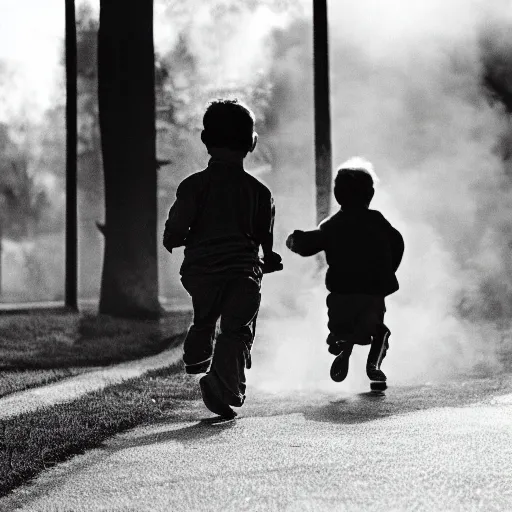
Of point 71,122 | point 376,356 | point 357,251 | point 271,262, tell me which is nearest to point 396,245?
point 357,251

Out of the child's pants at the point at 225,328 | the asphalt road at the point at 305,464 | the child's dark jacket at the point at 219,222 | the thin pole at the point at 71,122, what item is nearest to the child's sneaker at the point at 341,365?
the asphalt road at the point at 305,464

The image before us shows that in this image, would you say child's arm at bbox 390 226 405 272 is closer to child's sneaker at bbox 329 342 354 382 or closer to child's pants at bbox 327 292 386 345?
child's pants at bbox 327 292 386 345

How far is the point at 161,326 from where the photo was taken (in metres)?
13.8

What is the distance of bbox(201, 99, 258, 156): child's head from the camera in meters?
6.16

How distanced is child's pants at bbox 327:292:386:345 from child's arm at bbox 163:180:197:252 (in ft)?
5.54

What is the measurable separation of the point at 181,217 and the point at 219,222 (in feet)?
0.70

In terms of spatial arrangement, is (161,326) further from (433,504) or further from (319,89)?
(433,504)

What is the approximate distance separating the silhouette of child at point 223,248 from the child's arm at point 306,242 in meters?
0.89

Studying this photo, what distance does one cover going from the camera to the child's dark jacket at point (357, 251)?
7.39m

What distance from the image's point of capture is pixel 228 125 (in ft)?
20.2

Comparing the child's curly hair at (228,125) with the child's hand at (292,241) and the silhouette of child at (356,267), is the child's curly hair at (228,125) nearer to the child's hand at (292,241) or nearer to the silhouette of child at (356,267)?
the child's hand at (292,241)

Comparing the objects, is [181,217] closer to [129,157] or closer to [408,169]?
[129,157]

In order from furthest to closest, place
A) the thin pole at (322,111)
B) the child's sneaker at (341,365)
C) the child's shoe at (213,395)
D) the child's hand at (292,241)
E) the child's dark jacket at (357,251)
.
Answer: the thin pole at (322,111) < the child's dark jacket at (357,251) < the child's sneaker at (341,365) < the child's hand at (292,241) < the child's shoe at (213,395)

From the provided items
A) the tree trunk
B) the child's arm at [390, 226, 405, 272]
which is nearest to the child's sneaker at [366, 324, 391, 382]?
the child's arm at [390, 226, 405, 272]
